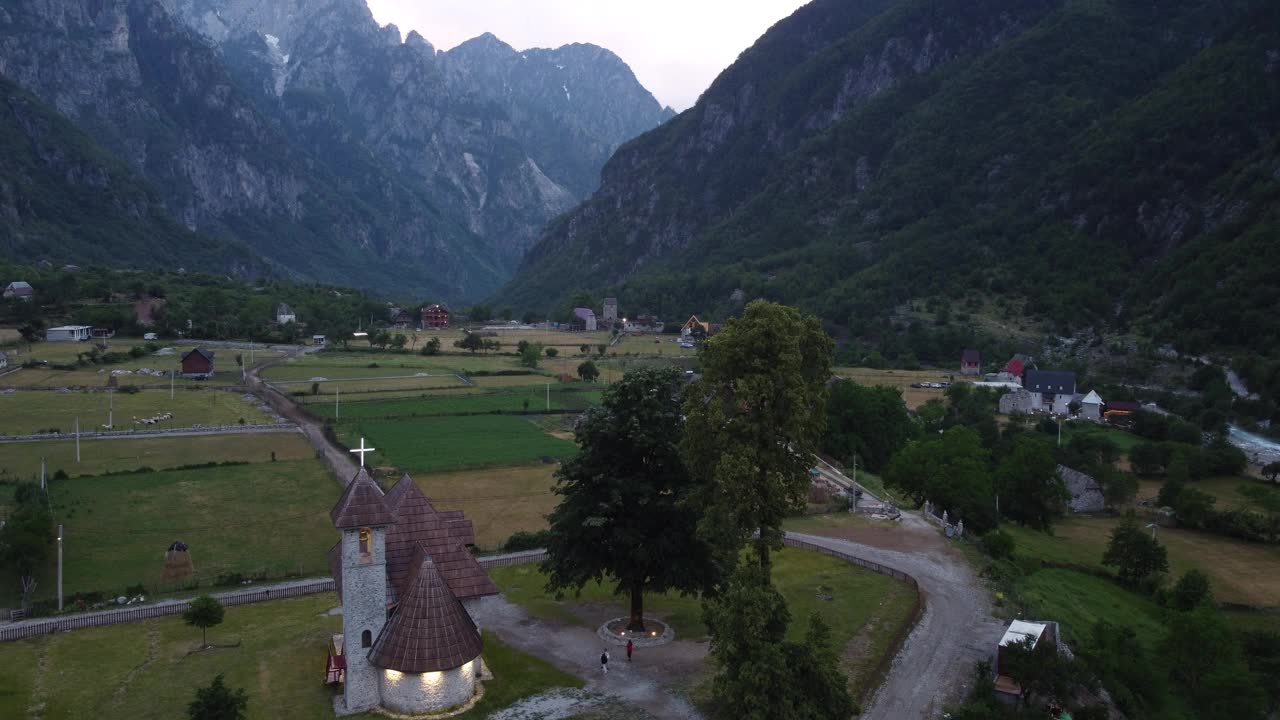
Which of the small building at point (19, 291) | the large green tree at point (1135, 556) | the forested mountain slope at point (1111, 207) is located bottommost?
the large green tree at point (1135, 556)

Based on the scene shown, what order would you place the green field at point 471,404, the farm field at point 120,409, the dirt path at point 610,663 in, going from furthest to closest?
the green field at point 471,404 → the farm field at point 120,409 → the dirt path at point 610,663

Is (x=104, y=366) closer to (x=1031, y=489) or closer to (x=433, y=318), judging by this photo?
(x=433, y=318)

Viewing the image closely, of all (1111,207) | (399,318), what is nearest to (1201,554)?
(1111,207)

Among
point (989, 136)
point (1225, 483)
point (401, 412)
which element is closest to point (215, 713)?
point (401, 412)

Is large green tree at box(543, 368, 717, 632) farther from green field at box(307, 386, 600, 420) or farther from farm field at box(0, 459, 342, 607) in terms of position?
green field at box(307, 386, 600, 420)

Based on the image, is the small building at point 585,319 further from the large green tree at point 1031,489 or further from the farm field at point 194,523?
the large green tree at point 1031,489

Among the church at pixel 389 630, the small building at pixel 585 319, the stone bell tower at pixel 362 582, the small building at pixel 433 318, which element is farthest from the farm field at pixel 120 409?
the small building at pixel 585 319
